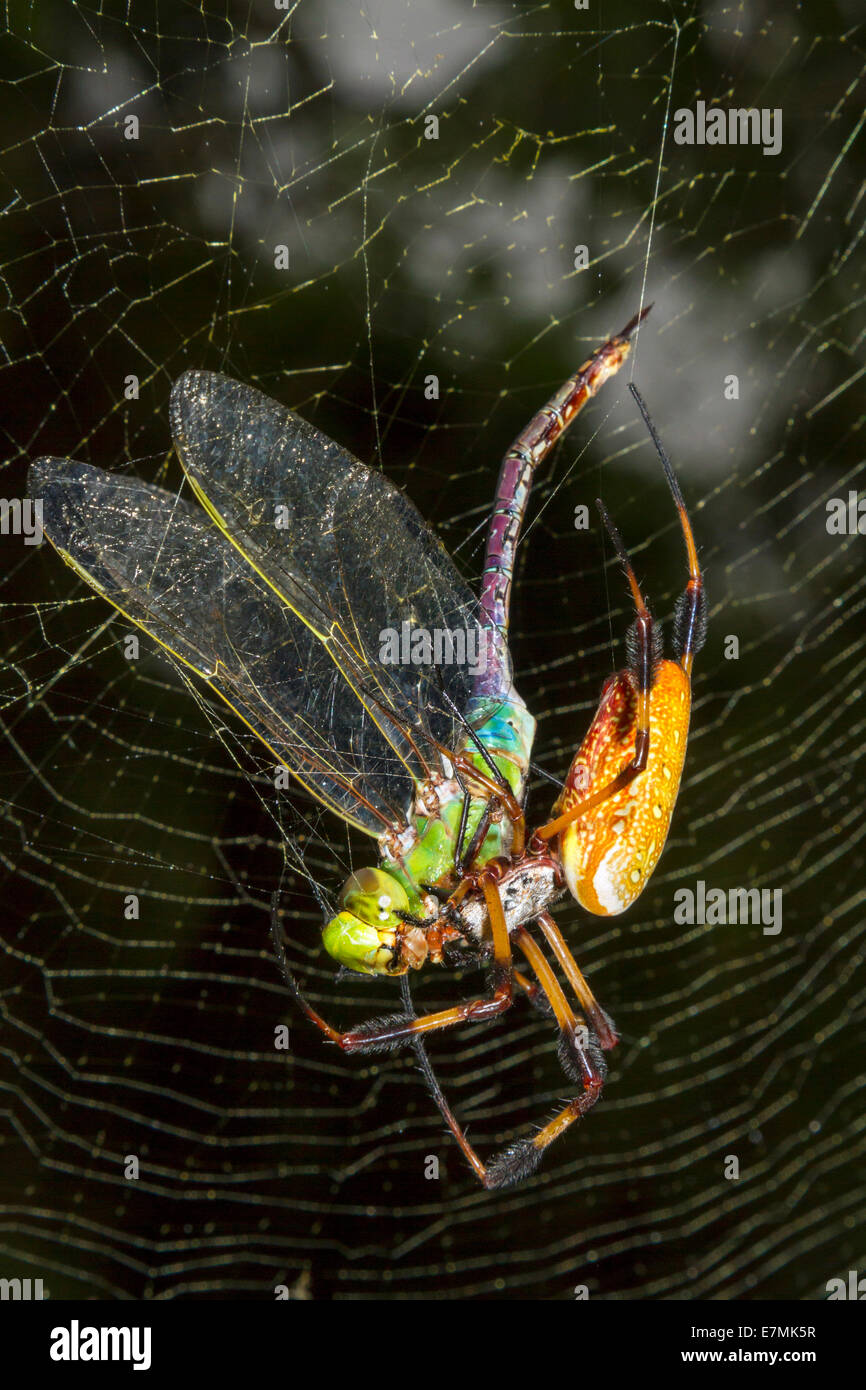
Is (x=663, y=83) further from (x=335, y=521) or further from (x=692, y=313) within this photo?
(x=335, y=521)

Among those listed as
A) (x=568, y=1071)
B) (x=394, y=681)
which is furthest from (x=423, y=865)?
(x=568, y=1071)

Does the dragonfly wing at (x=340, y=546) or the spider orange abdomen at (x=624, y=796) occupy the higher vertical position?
the dragonfly wing at (x=340, y=546)

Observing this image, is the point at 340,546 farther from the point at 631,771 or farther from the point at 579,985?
the point at 579,985

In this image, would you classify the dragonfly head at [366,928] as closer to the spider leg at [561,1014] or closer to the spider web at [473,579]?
the spider web at [473,579]

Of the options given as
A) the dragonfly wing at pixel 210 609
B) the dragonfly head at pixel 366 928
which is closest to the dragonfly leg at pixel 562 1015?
the dragonfly head at pixel 366 928

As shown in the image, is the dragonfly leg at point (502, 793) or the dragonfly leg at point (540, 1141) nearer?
the dragonfly leg at point (502, 793)

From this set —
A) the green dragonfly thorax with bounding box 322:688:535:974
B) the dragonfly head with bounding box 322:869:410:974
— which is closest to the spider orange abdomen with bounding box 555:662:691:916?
the green dragonfly thorax with bounding box 322:688:535:974

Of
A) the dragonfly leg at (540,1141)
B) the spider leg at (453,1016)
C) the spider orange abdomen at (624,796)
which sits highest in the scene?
the spider orange abdomen at (624,796)
